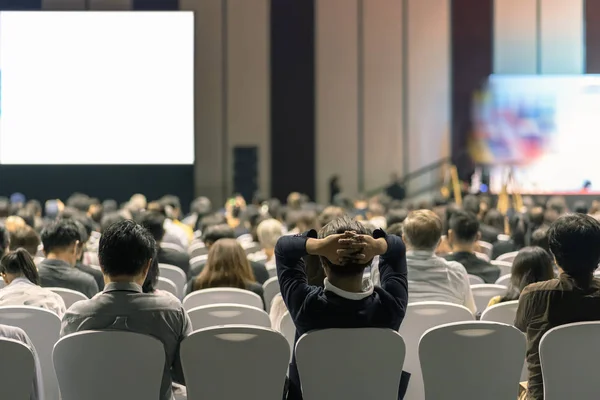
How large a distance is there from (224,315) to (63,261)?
1.67 meters

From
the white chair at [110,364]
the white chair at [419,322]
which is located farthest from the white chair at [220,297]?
the white chair at [110,364]

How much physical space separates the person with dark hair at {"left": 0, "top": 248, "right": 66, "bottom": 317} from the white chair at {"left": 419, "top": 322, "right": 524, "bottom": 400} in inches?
73.6

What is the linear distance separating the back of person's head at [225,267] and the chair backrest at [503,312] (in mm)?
1699

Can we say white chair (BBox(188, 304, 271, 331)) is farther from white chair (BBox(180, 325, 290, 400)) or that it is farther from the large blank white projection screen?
the large blank white projection screen

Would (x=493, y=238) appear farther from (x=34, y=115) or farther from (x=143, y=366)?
(x=34, y=115)

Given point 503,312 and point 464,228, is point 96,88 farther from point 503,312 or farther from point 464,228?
point 503,312

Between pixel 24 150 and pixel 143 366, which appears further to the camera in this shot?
pixel 24 150

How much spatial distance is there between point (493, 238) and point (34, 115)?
405 inches

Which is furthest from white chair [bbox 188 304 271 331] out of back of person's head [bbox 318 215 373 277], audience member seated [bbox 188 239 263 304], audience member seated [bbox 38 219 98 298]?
audience member seated [bbox 38 219 98 298]

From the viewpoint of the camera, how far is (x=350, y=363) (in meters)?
3.10

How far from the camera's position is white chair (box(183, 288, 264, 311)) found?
4.64 meters

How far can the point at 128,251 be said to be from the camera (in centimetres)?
323

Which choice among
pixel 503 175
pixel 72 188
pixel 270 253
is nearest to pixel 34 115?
pixel 72 188

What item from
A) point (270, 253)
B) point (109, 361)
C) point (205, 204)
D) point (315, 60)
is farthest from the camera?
point (315, 60)
